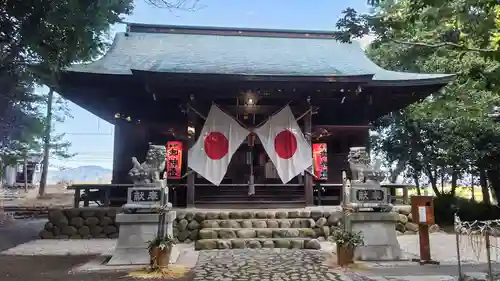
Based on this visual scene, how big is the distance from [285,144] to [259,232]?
3055 millimetres

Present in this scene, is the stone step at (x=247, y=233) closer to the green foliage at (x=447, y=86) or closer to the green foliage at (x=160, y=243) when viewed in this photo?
the green foliage at (x=160, y=243)

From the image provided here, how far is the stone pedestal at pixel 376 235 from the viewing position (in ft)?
21.5

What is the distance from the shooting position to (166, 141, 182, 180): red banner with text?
1162 centimetres

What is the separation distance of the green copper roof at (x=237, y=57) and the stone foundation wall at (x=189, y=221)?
374cm

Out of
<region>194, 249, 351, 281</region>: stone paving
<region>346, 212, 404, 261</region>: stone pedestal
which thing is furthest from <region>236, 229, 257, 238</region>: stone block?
<region>346, 212, 404, 261</region>: stone pedestal

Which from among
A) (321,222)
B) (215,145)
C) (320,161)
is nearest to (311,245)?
(321,222)

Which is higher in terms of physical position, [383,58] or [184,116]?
[383,58]

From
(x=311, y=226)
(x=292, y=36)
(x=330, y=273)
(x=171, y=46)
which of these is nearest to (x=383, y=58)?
(x=292, y=36)

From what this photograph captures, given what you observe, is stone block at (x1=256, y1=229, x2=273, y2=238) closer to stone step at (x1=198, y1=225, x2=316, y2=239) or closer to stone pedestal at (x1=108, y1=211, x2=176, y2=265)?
stone step at (x1=198, y1=225, x2=316, y2=239)

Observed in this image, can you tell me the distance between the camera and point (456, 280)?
4.91m

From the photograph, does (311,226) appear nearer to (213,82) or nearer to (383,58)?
(213,82)

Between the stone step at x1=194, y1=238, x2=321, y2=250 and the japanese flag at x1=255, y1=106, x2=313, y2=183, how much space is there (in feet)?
8.64

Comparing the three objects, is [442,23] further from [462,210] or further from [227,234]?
[462,210]

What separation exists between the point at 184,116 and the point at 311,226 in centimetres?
550
